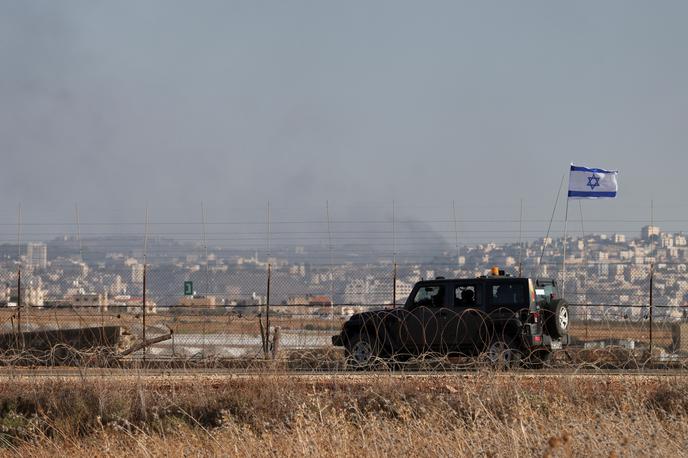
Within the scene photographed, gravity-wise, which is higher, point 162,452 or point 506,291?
point 506,291

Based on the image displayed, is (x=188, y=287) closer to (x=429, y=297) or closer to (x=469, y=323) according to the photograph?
(x=429, y=297)

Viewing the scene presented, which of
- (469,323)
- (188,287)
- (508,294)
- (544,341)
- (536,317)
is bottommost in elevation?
(544,341)

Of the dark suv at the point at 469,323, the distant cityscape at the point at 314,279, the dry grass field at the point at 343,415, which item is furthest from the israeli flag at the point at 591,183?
the dry grass field at the point at 343,415

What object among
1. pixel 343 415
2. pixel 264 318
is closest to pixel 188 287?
pixel 264 318

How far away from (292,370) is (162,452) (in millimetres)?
6796

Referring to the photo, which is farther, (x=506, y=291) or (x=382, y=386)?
(x=506, y=291)

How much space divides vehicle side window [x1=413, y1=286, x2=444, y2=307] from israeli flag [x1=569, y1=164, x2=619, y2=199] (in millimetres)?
8580

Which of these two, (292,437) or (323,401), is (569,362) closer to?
(323,401)

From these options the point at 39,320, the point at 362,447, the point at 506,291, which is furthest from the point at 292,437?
the point at 39,320

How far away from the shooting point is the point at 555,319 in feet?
72.3

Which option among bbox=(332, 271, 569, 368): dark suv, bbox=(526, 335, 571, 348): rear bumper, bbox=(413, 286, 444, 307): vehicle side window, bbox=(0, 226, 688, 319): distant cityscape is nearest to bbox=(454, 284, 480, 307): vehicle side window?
bbox=(332, 271, 569, 368): dark suv

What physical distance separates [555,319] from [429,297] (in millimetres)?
2373

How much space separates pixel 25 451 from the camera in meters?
15.1

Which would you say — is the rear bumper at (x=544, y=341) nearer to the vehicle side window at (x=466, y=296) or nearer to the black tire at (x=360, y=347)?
the vehicle side window at (x=466, y=296)
